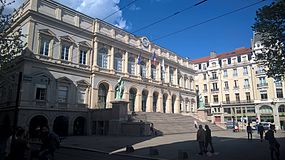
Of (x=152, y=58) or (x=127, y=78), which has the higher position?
(x=152, y=58)

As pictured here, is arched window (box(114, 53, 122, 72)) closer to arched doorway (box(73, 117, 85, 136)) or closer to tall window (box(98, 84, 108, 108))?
tall window (box(98, 84, 108, 108))

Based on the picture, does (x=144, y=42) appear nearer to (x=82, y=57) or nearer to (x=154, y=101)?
(x=154, y=101)

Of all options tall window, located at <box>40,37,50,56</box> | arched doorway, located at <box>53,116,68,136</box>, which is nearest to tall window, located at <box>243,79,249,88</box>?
arched doorway, located at <box>53,116,68,136</box>

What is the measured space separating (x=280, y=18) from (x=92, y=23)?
23.3 meters

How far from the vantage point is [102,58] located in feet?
103

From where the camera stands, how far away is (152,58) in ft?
129

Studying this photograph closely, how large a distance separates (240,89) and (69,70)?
4191cm

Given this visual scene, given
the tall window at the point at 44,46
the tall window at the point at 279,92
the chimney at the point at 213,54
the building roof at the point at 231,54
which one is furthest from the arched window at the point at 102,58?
Result: the chimney at the point at 213,54

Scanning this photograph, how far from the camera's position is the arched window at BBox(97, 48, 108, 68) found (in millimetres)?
30916

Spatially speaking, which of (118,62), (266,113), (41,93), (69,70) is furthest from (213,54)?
(41,93)

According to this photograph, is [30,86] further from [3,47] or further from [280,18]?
[280,18]

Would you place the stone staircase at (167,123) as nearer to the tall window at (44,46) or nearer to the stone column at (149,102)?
the stone column at (149,102)

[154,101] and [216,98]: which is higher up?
[216,98]

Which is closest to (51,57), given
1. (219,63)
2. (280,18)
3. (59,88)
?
(59,88)
